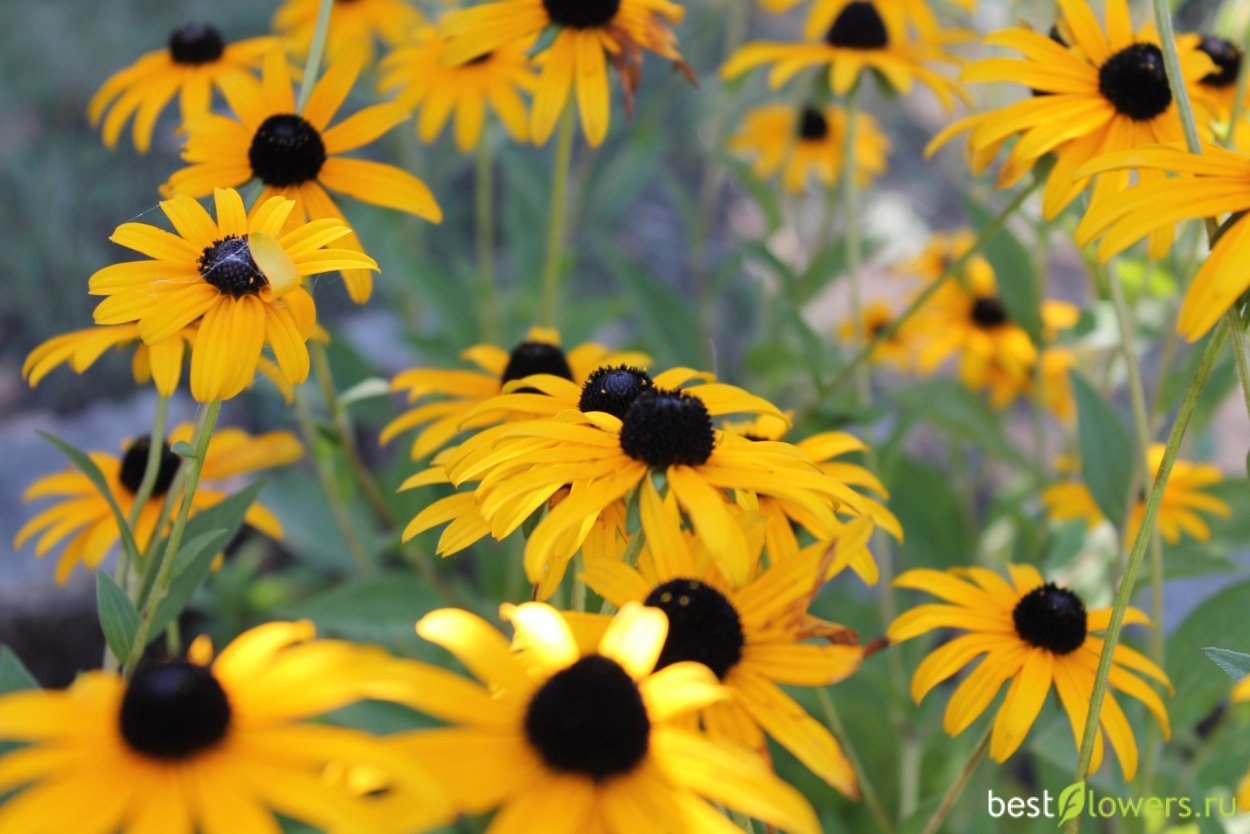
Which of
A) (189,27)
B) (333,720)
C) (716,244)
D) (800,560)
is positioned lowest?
(716,244)

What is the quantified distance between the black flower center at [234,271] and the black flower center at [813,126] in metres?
1.86

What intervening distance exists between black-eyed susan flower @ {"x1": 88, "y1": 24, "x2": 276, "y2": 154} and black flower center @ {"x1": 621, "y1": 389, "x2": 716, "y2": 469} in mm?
951

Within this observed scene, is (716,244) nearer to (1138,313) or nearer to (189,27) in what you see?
(1138,313)

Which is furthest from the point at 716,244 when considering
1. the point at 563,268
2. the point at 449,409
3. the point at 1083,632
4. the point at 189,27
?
the point at 1083,632

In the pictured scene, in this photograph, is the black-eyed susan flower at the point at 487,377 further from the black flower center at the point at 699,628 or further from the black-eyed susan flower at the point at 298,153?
the black flower center at the point at 699,628

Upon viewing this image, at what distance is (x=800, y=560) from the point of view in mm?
859

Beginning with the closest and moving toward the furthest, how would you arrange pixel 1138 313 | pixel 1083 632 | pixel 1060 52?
1. pixel 1083 632
2. pixel 1060 52
3. pixel 1138 313

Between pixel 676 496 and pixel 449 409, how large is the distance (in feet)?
1.71

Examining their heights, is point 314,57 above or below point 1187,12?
above

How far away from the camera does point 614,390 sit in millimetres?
991

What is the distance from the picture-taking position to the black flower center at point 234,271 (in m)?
0.94

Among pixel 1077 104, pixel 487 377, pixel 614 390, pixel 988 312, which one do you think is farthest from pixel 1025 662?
pixel 988 312

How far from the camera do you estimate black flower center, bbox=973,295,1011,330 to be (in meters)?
2.33

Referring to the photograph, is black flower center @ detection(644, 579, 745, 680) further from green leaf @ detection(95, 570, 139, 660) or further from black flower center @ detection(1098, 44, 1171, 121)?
black flower center @ detection(1098, 44, 1171, 121)
